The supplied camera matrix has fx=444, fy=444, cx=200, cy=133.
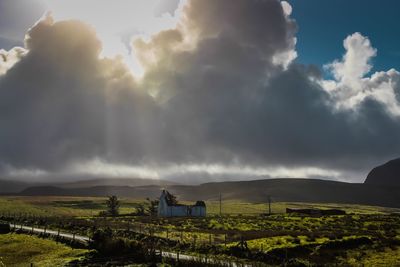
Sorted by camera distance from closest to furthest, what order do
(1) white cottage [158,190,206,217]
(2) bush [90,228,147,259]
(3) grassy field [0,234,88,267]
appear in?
(3) grassy field [0,234,88,267]
(2) bush [90,228,147,259]
(1) white cottage [158,190,206,217]

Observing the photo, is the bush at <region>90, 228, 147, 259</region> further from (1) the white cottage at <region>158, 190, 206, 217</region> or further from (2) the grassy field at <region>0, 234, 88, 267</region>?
(1) the white cottage at <region>158, 190, 206, 217</region>

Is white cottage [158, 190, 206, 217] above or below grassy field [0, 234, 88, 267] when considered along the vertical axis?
above

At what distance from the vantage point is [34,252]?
2160 inches

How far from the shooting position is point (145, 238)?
191 feet

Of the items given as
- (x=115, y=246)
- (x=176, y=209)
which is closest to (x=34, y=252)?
(x=115, y=246)

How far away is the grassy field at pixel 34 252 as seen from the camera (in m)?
48.0

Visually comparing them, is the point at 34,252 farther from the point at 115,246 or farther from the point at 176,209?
the point at 176,209

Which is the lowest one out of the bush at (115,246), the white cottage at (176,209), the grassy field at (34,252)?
the grassy field at (34,252)

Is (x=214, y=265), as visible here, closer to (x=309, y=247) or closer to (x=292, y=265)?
(x=292, y=265)

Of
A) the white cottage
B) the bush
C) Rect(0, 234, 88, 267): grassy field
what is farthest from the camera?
the white cottage

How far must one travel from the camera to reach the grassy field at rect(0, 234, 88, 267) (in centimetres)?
4797

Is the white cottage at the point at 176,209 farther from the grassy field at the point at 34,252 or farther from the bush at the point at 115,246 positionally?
the bush at the point at 115,246

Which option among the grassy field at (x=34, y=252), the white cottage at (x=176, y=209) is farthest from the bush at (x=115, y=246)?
the white cottage at (x=176, y=209)

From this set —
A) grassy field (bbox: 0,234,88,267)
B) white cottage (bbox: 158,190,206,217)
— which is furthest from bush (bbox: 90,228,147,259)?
white cottage (bbox: 158,190,206,217)
